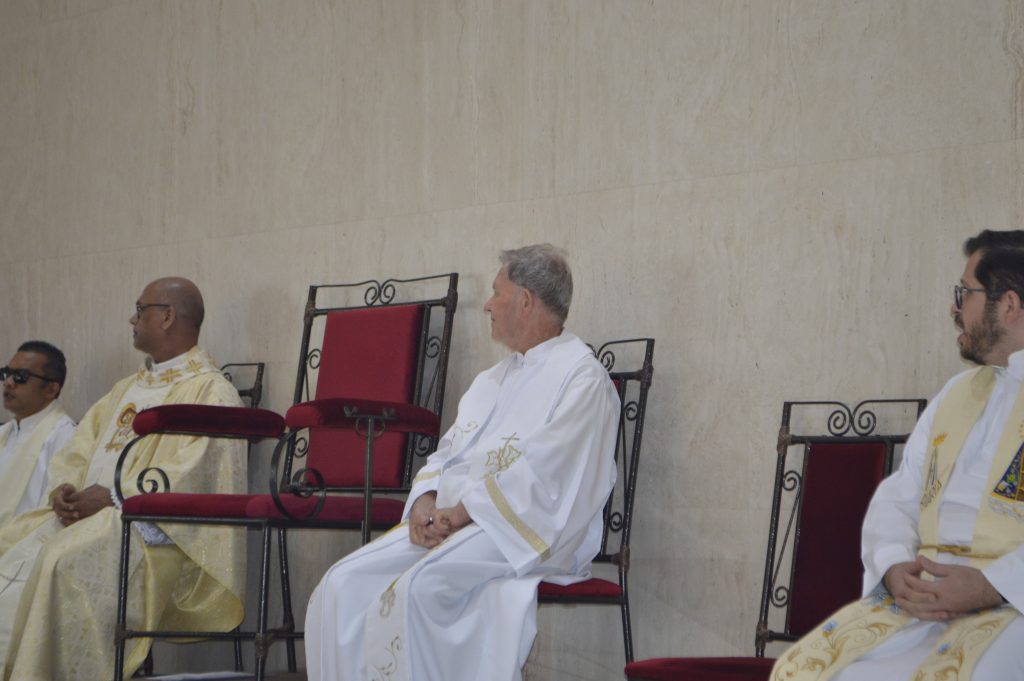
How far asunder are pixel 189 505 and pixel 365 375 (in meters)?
0.93

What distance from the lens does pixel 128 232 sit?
660 cm

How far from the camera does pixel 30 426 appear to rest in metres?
6.25

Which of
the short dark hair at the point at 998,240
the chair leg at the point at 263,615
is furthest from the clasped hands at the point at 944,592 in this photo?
the chair leg at the point at 263,615

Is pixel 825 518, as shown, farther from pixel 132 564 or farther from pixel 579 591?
pixel 132 564

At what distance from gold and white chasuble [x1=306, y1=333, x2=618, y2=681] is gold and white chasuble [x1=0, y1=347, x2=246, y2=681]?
4.15ft

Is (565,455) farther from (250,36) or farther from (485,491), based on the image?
(250,36)

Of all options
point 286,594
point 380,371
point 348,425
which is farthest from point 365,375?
point 286,594

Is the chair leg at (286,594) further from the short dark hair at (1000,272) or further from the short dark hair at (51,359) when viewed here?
the short dark hair at (1000,272)

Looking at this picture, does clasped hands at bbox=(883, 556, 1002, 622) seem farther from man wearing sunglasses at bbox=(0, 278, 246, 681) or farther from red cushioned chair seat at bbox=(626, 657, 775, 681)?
man wearing sunglasses at bbox=(0, 278, 246, 681)

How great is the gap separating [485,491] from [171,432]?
1.33 m

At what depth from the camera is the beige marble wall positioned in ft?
13.7

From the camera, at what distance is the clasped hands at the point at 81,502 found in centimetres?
527

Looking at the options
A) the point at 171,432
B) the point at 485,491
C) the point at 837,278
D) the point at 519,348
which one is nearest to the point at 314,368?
the point at 171,432

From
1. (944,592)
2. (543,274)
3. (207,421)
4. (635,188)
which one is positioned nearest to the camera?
(944,592)
